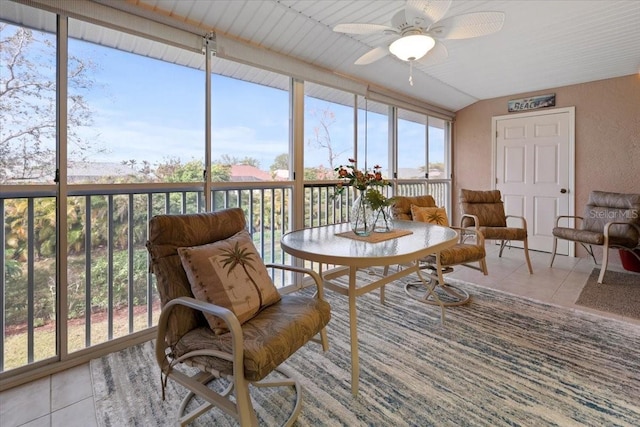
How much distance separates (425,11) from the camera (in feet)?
6.00

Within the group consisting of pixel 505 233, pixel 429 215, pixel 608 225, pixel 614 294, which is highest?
pixel 429 215

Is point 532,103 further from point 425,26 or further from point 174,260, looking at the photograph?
point 174,260

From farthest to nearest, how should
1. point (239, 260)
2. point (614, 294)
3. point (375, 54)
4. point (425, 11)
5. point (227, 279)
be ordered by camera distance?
point (614, 294)
point (375, 54)
point (425, 11)
point (239, 260)
point (227, 279)

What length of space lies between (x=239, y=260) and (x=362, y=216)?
0.90 metres

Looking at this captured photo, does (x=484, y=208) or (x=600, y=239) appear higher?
(x=484, y=208)

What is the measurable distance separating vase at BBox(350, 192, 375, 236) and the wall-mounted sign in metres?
4.14

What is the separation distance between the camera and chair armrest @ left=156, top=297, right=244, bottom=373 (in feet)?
3.75

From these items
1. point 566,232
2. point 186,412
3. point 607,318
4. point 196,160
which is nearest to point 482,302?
point 607,318

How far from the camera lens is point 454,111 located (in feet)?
18.3

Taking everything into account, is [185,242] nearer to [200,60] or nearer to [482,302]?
[200,60]

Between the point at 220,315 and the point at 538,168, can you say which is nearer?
the point at 220,315

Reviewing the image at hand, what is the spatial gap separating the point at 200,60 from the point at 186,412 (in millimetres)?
2344

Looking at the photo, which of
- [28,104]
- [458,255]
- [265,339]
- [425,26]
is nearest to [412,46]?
[425,26]

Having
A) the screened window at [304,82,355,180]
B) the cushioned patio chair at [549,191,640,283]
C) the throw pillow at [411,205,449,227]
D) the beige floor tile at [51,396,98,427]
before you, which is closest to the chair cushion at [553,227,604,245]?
the cushioned patio chair at [549,191,640,283]
